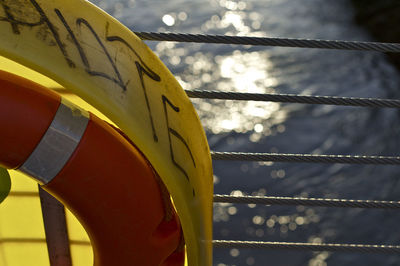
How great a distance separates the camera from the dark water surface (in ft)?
12.8

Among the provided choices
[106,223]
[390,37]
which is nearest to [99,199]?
[106,223]

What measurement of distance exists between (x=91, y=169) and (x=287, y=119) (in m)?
3.91

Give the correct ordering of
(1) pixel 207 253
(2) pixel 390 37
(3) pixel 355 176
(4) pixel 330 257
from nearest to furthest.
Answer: (1) pixel 207 253 → (4) pixel 330 257 → (3) pixel 355 176 → (2) pixel 390 37

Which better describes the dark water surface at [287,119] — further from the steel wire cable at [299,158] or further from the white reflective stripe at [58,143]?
the white reflective stripe at [58,143]

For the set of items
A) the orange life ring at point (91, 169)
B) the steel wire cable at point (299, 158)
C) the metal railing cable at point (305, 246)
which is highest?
the steel wire cable at point (299, 158)

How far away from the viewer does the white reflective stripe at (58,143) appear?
93cm

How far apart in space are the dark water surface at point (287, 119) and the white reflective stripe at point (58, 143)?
2800 millimetres

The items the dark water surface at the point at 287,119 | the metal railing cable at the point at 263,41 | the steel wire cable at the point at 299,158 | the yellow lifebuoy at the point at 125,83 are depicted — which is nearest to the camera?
the yellow lifebuoy at the point at 125,83

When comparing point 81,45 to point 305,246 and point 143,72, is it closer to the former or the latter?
point 143,72

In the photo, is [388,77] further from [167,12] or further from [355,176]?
[167,12]

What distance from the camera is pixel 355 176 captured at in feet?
14.2

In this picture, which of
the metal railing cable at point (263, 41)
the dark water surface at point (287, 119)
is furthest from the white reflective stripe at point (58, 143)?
the dark water surface at point (287, 119)

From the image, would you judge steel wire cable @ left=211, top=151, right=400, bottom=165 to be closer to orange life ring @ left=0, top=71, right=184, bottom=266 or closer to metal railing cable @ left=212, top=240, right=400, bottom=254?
metal railing cable @ left=212, top=240, right=400, bottom=254

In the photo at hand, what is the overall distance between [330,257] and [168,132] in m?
2.96
